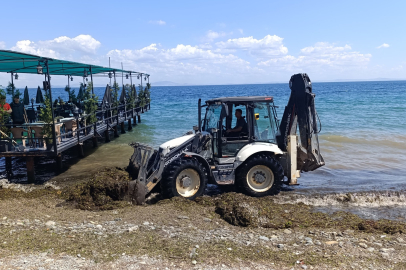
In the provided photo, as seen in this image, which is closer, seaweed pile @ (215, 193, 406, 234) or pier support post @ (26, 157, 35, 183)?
seaweed pile @ (215, 193, 406, 234)

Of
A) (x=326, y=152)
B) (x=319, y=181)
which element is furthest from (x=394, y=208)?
(x=326, y=152)

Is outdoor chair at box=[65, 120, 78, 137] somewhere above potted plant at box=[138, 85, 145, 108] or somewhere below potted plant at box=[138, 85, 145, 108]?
below

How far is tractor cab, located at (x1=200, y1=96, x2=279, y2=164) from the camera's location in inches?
332

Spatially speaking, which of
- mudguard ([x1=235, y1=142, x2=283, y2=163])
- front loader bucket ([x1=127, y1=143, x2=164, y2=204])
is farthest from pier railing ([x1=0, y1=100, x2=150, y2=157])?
mudguard ([x1=235, y1=142, x2=283, y2=163])

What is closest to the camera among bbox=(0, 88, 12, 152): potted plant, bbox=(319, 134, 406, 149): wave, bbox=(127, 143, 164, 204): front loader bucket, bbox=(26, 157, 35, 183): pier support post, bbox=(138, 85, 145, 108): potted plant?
bbox=(127, 143, 164, 204): front loader bucket

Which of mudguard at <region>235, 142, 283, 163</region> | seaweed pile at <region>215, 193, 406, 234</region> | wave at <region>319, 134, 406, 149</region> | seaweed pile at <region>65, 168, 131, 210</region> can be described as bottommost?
wave at <region>319, 134, 406, 149</region>

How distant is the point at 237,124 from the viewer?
340 inches

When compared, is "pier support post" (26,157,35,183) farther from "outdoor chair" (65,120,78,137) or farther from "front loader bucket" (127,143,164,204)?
"front loader bucket" (127,143,164,204)

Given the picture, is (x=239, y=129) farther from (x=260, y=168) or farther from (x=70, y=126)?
(x=70, y=126)

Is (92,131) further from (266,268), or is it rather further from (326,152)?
(266,268)

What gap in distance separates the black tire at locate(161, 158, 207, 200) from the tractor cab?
2.35 feet

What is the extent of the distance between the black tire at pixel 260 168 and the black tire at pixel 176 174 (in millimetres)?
995

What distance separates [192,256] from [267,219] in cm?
221

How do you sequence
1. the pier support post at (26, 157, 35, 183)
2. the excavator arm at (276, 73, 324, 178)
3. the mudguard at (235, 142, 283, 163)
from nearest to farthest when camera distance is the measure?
1. the mudguard at (235, 142, 283, 163)
2. the excavator arm at (276, 73, 324, 178)
3. the pier support post at (26, 157, 35, 183)
